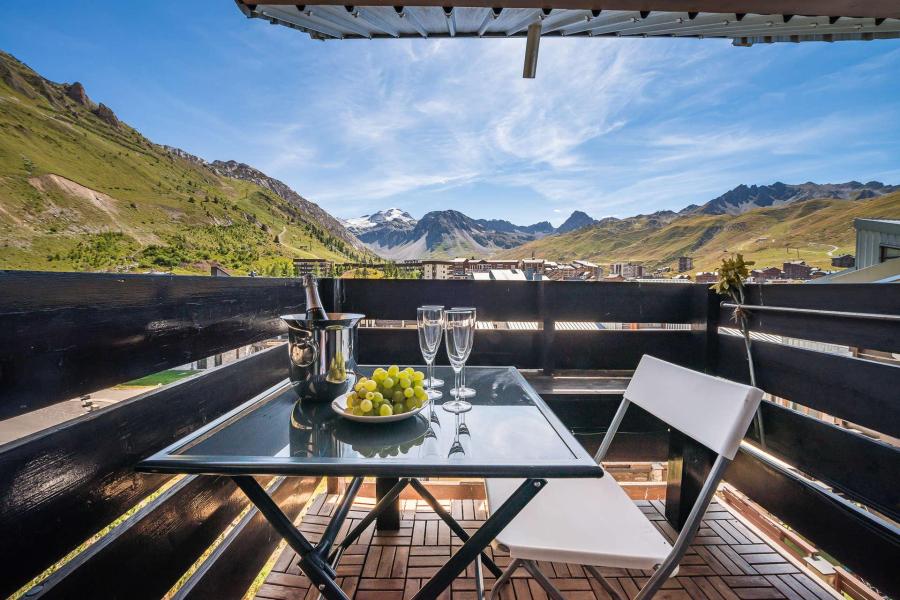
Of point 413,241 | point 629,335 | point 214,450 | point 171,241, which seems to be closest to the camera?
point 214,450

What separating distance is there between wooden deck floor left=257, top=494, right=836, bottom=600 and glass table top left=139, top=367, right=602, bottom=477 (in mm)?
909

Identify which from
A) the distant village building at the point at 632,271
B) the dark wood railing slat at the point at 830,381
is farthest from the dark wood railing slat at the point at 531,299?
the dark wood railing slat at the point at 830,381

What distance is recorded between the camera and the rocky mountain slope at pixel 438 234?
292ft

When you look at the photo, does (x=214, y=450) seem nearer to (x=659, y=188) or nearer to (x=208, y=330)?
(x=208, y=330)

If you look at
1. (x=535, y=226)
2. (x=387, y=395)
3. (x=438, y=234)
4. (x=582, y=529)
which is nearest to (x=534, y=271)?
(x=582, y=529)

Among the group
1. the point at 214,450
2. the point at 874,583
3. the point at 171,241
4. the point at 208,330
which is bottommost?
the point at 874,583

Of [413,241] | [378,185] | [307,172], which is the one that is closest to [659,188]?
[378,185]

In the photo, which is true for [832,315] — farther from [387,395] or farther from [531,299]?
[387,395]

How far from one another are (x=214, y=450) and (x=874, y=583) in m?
2.06

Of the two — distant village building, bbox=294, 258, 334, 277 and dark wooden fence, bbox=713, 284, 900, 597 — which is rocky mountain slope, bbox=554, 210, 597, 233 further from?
dark wooden fence, bbox=713, 284, 900, 597

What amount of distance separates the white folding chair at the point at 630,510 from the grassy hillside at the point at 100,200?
47.4 ft

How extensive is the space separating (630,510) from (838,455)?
88 centimetres

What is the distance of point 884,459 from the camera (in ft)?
4.47

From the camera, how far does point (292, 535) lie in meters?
0.96
